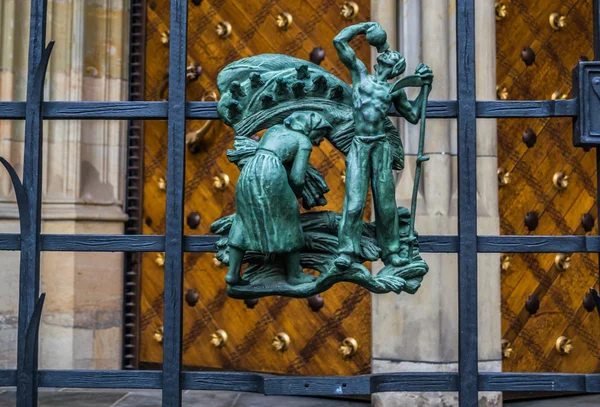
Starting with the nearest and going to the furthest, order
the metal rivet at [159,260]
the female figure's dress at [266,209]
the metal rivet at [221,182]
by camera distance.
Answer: the female figure's dress at [266,209] < the metal rivet at [221,182] < the metal rivet at [159,260]

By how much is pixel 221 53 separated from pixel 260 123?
3.01 metres

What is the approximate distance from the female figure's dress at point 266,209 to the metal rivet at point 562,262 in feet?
10.1

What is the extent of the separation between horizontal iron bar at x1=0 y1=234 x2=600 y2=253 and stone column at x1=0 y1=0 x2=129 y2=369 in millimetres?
2563

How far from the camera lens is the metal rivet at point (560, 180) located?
17.8ft

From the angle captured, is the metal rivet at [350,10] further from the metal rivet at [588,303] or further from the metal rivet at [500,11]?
the metal rivet at [588,303]

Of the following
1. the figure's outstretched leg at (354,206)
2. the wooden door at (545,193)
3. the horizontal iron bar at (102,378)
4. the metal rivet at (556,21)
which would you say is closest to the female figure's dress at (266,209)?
the figure's outstretched leg at (354,206)

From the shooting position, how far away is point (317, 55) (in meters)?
5.41

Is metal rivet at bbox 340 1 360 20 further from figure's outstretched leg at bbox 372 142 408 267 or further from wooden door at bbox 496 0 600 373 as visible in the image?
figure's outstretched leg at bbox 372 142 408 267

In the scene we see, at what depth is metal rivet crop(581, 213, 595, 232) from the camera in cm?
541

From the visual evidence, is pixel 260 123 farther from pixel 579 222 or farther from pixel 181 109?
pixel 579 222

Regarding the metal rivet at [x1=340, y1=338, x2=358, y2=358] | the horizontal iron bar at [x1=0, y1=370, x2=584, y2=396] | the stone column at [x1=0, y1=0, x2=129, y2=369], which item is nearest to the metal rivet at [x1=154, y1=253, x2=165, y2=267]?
the stone column at [x1=0, y1=0, x2=129, y2=369]

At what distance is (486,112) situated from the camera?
285 centimetres

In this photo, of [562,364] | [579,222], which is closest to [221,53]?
[579,222]

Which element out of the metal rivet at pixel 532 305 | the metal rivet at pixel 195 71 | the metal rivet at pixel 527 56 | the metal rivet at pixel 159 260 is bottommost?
the metal rivet at pixel 532 305
